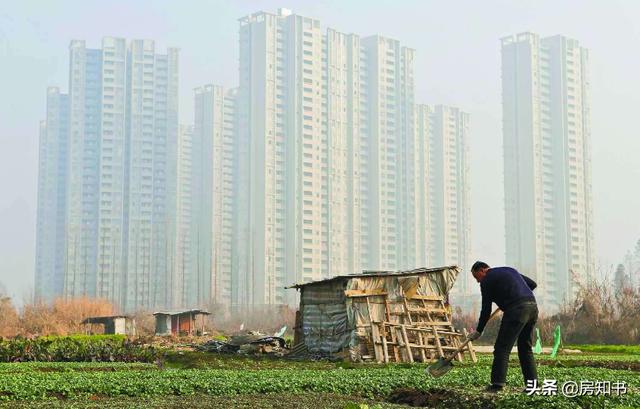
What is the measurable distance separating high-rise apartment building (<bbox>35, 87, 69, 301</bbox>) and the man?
99.3 m

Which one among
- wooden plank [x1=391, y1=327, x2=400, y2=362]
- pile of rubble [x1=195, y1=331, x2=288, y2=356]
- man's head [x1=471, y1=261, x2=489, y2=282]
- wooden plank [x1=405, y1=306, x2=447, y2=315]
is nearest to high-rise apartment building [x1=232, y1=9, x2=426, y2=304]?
pile of rubble [x1=195, y1=331, x2=288, y2=356]

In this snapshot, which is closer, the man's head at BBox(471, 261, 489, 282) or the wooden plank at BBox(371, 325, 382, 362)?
the man's head at BBox(471, 261, 489, 282)

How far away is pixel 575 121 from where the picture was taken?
101 meters

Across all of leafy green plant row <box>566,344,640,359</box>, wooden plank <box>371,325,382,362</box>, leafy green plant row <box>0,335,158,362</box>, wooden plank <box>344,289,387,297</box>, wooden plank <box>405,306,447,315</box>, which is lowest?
leafy green plant row <box>566,344,640,359</box>

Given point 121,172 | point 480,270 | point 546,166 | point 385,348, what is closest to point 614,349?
point 385,348

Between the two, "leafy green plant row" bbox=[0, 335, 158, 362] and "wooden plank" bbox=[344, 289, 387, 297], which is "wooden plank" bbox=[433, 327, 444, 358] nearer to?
"wooden plank" bbox=[344, 289, 387, 297]

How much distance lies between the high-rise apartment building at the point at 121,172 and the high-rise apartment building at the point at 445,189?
105 ft

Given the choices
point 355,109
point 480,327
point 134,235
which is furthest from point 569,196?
point 480,327

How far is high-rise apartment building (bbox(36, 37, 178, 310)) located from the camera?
101688 millimetres

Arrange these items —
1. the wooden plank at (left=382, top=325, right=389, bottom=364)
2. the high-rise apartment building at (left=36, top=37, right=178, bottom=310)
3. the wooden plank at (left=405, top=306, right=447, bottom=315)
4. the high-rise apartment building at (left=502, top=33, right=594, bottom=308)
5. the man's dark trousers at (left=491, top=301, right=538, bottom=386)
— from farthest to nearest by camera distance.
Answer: the high-rise apartment building at (left=36, top=37, right=178, bottom=310) < the high-rise apartment building at (left=502, top=33, right=594, bottom=308) < the wooden plank at (left=405, top=306, right=447, bottom=315) < the wooden plank at (left=382, top=325, right=389, bottom=364) < the man's dark trousers at (left=491, top=301, right=538, bottom=386)

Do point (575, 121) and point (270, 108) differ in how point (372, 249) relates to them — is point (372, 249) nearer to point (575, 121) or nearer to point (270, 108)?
point (270, 108)

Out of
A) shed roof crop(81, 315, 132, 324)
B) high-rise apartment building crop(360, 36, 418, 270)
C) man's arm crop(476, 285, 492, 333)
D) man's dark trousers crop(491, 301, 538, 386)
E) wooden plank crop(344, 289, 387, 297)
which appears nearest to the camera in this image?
man's dark trousers crop(491, 301, 538, 386)

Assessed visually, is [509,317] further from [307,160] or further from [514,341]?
[307,160]

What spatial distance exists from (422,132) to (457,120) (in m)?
8.21
